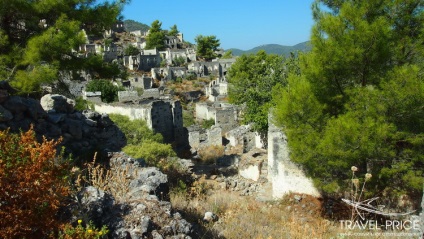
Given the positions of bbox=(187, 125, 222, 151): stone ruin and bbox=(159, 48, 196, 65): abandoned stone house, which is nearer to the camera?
bbox=(187, 125, 222, 151): stone ruin

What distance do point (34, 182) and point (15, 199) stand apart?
19cm

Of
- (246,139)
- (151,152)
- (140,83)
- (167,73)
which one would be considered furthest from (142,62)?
(151,152)

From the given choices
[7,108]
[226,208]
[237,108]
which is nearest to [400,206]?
[226,208]

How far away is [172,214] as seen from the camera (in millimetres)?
3812

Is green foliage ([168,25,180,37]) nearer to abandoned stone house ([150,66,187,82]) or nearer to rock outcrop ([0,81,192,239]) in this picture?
abandoned stone house ([150,66,187,82])

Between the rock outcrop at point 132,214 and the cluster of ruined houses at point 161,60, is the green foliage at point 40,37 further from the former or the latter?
the cluster of ruined houses at point 161,60

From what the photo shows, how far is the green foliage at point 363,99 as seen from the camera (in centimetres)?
673

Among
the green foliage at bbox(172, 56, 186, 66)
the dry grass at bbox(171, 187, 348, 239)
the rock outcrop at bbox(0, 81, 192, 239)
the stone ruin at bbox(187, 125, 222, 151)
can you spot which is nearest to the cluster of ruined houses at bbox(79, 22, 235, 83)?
the green foliage at bbox(172, 56, 186, 66)

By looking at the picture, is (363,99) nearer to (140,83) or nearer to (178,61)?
(140,83)

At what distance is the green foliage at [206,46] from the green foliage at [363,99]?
58397mm

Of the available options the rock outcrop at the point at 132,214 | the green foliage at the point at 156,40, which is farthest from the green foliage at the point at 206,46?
the rock outcrop at the point at 132,214

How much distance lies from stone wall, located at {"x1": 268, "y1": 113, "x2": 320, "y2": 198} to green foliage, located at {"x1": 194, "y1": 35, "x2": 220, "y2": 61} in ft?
186

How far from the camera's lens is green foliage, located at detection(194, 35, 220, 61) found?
215ft

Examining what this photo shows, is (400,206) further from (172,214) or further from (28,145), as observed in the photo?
(28,145)
